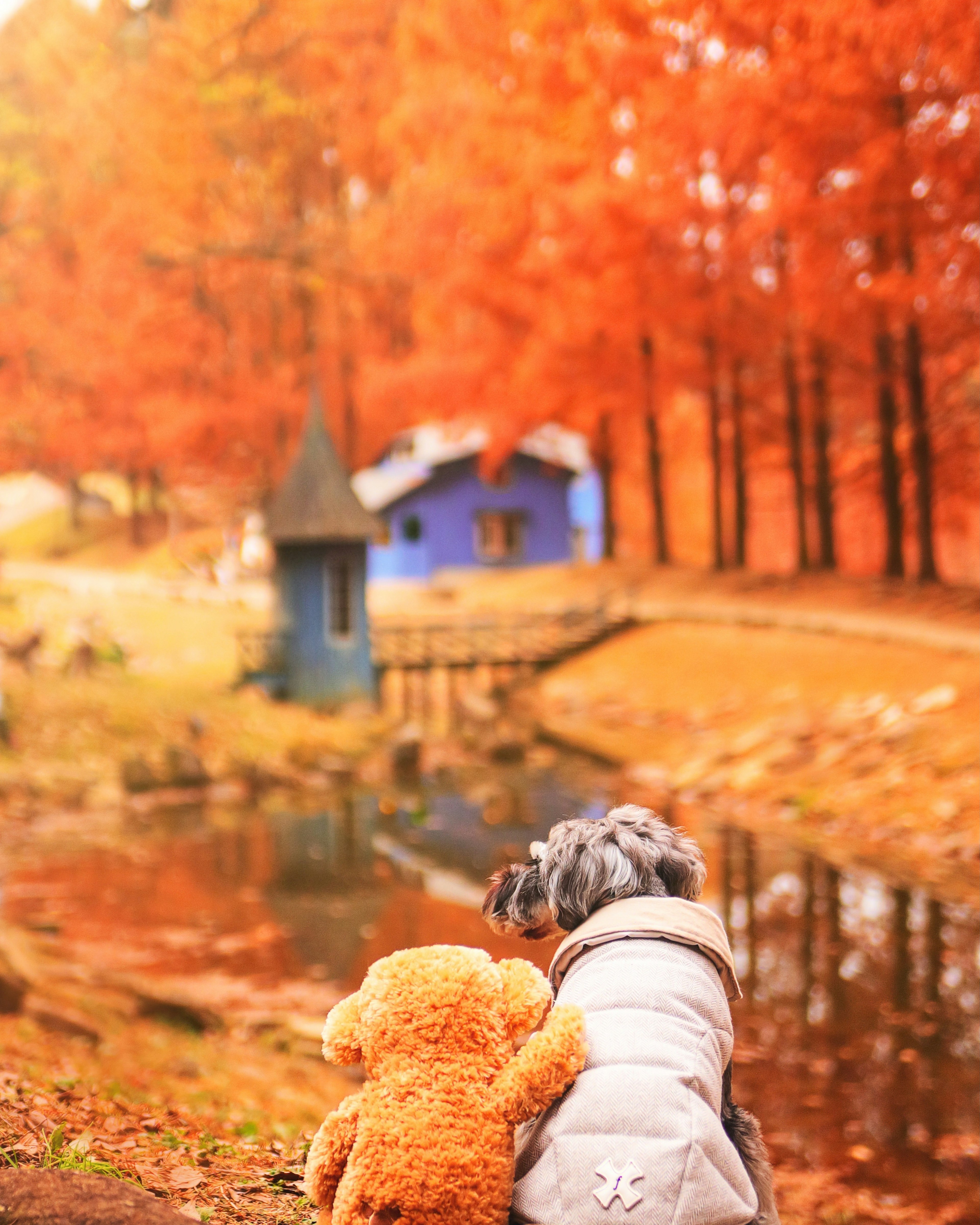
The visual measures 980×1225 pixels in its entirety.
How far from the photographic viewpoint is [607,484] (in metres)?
9.16

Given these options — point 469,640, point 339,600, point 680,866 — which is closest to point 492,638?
point 469,640

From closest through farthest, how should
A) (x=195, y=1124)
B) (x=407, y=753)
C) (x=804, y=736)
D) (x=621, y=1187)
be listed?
1. (x=621, y=1187)
2. (x=195, y=1124)
3. (x=804, y=736)
4. (x=407, y=753)

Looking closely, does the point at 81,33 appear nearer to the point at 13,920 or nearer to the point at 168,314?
the point at 168,314

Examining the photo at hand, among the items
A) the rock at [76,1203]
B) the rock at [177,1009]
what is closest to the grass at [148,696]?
the rock at [177,1009]

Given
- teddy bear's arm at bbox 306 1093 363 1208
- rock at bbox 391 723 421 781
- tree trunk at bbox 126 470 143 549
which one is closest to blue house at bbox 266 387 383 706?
rock at bbox 391 723 421 781

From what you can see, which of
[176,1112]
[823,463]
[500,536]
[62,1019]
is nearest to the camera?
[176,1112]

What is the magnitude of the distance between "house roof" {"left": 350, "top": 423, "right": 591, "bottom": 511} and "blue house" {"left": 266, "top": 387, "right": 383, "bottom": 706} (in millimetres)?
249

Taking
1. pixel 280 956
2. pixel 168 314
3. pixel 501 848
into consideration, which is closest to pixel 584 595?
pixel 501 848

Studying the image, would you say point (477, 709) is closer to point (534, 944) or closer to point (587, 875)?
point (534, 944)

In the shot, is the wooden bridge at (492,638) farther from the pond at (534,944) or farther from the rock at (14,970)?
the rock at (14,970)

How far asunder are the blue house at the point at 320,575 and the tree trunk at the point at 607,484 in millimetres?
2563

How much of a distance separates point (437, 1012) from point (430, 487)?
649 cm

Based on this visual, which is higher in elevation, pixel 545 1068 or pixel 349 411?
pixel 349 411

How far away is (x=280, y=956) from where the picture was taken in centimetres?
447
